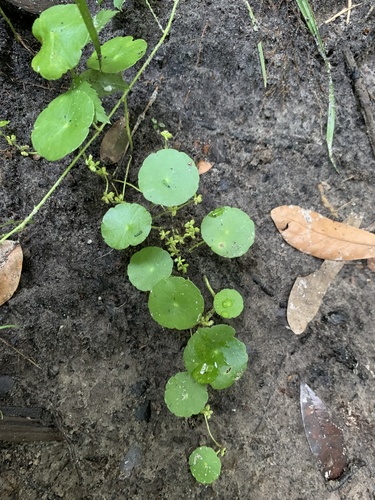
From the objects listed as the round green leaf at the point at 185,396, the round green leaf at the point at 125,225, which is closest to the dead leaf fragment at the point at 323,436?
the round green leaf at the point at 185,396

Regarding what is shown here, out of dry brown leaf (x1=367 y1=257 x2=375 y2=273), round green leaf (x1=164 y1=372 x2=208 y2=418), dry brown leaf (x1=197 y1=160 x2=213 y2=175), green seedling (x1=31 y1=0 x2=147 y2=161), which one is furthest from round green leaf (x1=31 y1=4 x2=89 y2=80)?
dry brown leaf (x1=367 y1=257 x2=375 y2=273)

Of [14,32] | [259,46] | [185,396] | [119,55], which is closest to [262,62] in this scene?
[259,46]

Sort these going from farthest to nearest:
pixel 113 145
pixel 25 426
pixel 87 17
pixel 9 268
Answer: pixel 113 145
pixel 9 268
pixel 25 426
pixel 87 17

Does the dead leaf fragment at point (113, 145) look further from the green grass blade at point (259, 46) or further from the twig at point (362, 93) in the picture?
the twig at point (362, 93)

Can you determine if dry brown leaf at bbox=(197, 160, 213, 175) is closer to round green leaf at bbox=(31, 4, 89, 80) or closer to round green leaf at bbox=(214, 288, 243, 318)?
round green leaf at bbox=(214, 288, 243, 318)

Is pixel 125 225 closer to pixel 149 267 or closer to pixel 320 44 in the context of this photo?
pixel 149 267

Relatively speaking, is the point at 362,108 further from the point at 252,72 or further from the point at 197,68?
the point at 197,68
